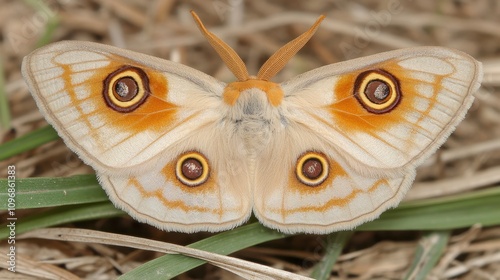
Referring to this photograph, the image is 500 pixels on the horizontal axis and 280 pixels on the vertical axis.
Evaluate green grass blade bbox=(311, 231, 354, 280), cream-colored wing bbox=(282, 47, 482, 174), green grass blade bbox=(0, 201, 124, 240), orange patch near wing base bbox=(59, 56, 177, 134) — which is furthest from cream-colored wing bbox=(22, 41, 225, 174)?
green grass blade bbox=(311, 231, 354, 280)

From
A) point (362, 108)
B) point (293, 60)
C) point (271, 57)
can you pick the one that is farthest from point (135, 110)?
point (293, 60)

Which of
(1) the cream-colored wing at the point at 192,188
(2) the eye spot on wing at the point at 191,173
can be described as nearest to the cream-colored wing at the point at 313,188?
(1) the cream-colored wing at the point at 192,188

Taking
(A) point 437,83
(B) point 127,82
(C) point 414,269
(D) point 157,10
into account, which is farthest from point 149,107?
(D) point 157,10

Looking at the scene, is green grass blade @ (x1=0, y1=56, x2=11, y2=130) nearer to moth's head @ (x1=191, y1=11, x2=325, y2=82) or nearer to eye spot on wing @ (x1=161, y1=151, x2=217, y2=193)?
eye spot on wing @ (x1=161, y1=151, x2=217, y2=193)

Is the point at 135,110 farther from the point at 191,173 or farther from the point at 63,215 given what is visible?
the point at 63,215

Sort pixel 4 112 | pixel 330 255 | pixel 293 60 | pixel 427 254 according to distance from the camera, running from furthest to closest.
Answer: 1. pixel 293 60
2. pixel 4 112
3. pixel 427 254
4. pixel 330 255

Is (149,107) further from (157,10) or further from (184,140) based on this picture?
(157,10)

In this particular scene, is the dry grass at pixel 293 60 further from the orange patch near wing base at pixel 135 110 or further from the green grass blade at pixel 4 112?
the orange patch near wing base at pixel 135 110
